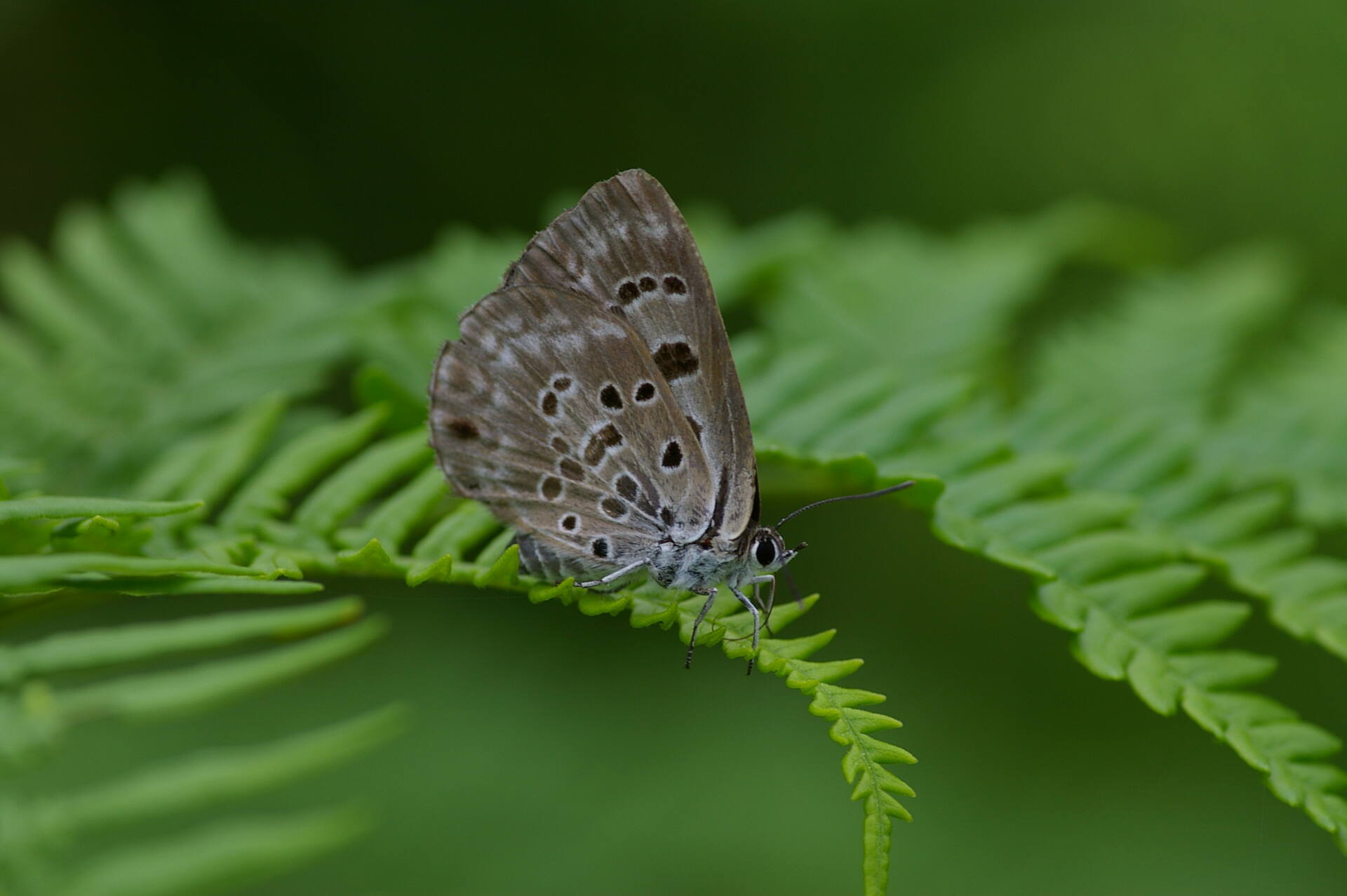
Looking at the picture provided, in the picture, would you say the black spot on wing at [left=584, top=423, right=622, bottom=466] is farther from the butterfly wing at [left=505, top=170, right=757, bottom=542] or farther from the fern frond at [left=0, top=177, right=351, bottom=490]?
the fern frond at [left=0, top=177, right=351, bottom=490]

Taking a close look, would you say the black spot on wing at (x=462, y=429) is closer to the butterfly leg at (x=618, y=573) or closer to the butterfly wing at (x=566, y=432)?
the butterfly wing at (x=566, y=432)

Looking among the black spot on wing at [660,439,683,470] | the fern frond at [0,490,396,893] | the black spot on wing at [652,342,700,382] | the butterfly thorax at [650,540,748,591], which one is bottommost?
the fern frond at [0,490,396,893]

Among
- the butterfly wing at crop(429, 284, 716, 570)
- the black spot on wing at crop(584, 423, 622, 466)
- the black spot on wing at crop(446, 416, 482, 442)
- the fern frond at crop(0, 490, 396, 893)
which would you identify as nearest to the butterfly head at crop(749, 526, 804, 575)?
the butterfly wing at crop(429, 284, 716, 570)

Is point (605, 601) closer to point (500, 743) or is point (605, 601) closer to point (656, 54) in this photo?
point (500, 743)

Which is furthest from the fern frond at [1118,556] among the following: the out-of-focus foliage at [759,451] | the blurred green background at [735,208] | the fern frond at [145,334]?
the blurred green background at [735,208]

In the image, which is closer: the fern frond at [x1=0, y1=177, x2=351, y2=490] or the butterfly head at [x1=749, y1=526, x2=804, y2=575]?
the butterfly head at [x1=749, y1=526, x2=804, y2=575]

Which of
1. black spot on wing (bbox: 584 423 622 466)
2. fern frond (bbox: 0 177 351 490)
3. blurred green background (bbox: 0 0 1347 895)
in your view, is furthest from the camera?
blurred green background (bbox: 0 0 1347 895)

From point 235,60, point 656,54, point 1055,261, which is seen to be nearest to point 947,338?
point 1055,261
